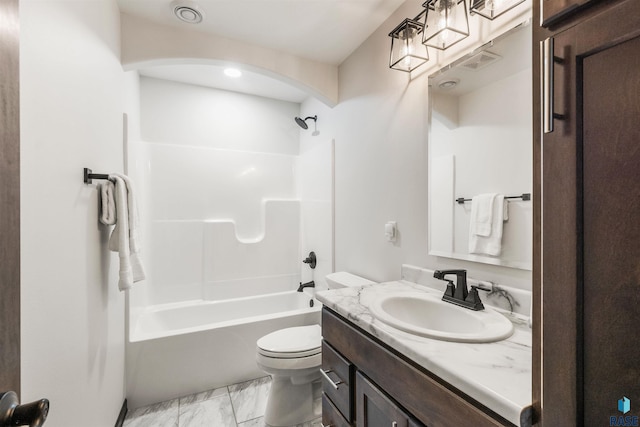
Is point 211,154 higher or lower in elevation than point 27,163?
higher

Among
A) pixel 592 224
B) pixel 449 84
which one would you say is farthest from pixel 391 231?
pixel 592 224

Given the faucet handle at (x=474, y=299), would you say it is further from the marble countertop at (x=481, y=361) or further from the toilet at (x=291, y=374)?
the toilet at (x=291, y=374)

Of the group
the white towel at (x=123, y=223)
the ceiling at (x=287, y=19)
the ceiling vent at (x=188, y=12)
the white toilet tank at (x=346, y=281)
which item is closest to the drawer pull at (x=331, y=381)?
the white toilet tank at (x=346, y=281)

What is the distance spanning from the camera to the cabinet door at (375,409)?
86 cm

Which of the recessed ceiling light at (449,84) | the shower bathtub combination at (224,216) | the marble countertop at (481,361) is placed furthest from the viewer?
the shower bathtub combination at (224,216)

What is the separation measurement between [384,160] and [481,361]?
1.32 meters

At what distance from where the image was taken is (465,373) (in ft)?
2.26

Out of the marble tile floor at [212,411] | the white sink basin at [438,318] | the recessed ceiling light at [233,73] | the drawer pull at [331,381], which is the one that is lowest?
the marble tile floor at [212,411]

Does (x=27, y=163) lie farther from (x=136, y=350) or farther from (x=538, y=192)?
(x=136, y=350)

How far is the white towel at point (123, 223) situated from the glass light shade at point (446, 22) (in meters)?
1.67

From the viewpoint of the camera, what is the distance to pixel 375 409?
38.7 inches

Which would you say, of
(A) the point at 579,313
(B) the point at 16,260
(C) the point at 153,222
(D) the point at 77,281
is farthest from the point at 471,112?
(C) the point at 153,222

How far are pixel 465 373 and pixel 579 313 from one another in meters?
0.31

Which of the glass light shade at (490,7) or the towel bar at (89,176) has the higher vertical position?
the glass light shade at (490,7)
